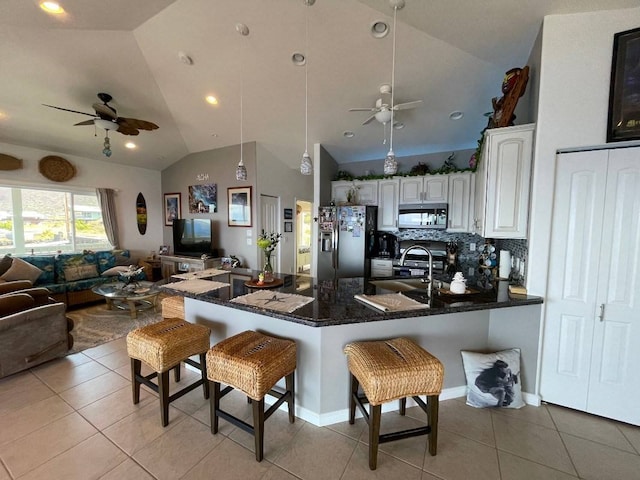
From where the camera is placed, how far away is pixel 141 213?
602 cm

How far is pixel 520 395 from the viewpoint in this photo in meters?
2.04

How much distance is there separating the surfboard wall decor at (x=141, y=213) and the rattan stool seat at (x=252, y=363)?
5.62 m

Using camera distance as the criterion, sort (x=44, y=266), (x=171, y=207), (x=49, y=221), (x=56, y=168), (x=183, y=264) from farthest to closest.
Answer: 1. (x=171, y=207)
2. (x=183, y=264)
3. (x=49, y=221)
4. (x=56, y=168)
5. (x=44, y=266)

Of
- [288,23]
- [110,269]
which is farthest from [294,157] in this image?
[110,269]

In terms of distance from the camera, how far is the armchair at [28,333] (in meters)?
2.37

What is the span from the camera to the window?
14.4 ft

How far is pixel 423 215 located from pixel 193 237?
4.66m

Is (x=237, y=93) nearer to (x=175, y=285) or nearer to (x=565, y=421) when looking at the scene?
(x=175, y=285)

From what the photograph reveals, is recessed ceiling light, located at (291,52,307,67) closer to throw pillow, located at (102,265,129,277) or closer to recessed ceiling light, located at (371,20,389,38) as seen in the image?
recessed ceiling light, located at (371,20,389,38)

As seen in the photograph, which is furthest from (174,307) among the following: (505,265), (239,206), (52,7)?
(505,265)

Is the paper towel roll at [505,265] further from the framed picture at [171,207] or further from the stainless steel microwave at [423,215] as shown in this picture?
the framed picture at [171,207]

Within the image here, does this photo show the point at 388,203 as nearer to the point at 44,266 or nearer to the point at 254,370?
the point at 254,370

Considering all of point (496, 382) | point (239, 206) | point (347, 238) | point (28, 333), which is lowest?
point (496, 382)

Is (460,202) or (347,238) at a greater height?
(460,202)
